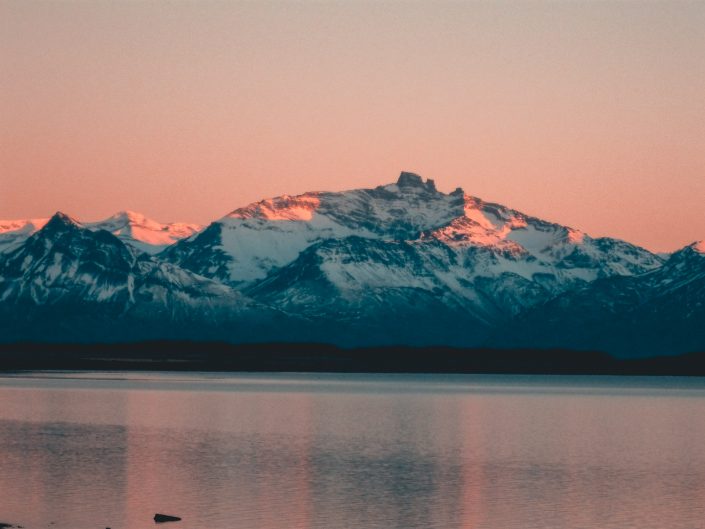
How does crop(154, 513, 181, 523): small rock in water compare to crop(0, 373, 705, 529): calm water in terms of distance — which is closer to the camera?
crop(154, 513, 181, 523): small rock in water

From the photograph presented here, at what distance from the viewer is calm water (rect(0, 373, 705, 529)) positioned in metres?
72.2

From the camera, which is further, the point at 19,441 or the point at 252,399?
the point at 252,399

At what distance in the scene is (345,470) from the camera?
305 feet

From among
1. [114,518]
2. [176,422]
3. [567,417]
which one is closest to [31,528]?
[114,518]

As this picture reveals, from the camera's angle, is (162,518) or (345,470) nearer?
(162,518)

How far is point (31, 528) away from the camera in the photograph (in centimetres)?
6575

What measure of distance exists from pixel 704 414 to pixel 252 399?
61977mm

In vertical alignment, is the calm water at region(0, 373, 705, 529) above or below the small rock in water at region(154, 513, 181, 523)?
above

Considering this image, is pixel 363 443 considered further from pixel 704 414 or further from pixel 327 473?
pixel 704 414

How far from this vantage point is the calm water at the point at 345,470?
7219 centimetres

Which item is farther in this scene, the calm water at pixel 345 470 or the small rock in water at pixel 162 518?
the calm water at pixel 345 470

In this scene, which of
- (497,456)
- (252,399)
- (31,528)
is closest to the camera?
(31,528)

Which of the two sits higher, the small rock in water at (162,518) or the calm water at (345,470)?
the calm water at (345,470)

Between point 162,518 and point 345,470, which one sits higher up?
point 345,470
